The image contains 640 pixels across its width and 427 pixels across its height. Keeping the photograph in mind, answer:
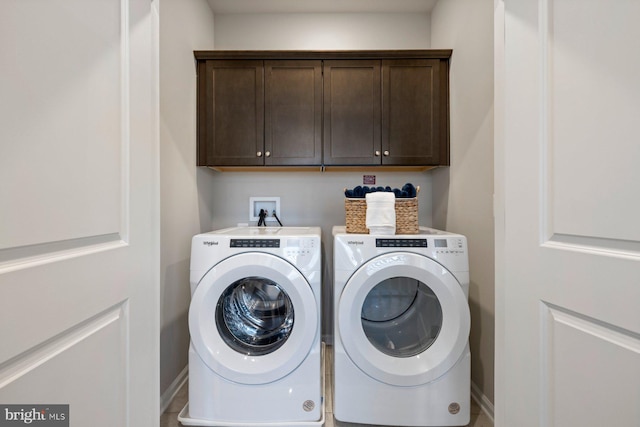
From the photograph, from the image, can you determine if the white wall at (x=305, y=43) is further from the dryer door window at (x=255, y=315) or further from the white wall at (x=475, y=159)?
the dryer door window at (x=255, y=315)

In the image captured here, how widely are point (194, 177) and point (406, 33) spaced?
1969 mm

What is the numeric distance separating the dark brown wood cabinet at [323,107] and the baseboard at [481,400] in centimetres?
140

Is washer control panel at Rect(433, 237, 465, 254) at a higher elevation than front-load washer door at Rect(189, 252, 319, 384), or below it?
higher

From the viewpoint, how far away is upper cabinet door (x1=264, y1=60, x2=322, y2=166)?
1.94m

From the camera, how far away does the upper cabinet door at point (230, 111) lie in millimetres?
1938

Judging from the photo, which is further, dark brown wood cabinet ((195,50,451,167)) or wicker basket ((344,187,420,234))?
dark brown wood cabinet ((195,50,451,167))

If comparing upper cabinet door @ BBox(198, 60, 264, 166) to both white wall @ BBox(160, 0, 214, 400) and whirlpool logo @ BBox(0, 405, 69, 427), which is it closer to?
white wall @ BBox(160, 0, 214, 400)

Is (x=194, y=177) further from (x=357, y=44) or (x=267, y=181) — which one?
(x=357, y=44)

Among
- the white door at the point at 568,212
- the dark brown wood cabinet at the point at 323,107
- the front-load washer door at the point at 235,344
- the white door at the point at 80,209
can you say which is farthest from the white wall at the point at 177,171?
the white door at the point at 568,212

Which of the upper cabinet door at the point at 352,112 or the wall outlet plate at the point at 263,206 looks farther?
the wall outlet plate at the point at 263,206

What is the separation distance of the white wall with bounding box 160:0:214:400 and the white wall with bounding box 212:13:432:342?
0.29 m

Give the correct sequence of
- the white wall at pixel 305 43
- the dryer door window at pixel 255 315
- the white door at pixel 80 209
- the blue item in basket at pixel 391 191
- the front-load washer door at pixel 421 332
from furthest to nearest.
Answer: the white wall at pixel 305 43 < the blue item in basket at pixel 391 191 < the dryer door window at pixel 255 315 < the front-load washer door at pixel 421 332 < the white door at pixel 80 209

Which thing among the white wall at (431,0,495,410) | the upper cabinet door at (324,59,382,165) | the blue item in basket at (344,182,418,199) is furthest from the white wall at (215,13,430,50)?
the blue item in basket at (344,182,418,199)

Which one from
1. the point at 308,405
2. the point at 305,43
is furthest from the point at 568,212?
the point at 305,43
